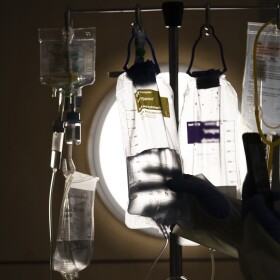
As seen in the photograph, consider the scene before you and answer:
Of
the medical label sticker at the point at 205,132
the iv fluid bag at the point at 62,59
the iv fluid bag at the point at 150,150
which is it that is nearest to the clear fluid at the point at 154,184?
the iv fluid bag at the point at 150,150

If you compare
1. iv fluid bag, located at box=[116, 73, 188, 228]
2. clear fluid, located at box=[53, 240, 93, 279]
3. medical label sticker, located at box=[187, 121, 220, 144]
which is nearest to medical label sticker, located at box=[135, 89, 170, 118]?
iv fluid bag, located at box=[116, 73, 188, 228]

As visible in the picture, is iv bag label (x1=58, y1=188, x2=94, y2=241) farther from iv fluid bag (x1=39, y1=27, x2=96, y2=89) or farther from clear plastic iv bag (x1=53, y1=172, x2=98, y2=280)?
iv fluid bag (x1=39, y1=27, x2=96, y2=89)

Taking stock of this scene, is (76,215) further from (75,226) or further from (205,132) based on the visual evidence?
(205,132)

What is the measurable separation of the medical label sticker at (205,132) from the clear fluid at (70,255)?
0.37m

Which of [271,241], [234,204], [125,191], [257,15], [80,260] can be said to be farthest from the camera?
[257,15]

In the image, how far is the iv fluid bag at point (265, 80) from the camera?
51.8 inches

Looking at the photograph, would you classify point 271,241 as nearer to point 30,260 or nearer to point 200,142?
point 200,142

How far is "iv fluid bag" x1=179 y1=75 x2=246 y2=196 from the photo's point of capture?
131 cm

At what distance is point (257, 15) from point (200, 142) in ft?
2.17

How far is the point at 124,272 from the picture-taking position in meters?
1.82

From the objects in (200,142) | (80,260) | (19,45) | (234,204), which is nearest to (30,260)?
(80,260)

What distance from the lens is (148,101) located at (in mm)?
1204

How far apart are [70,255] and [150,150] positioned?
0.38 meters

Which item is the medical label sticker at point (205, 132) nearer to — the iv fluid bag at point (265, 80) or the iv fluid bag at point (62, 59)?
the iv fluid bag at point (265, 80)
